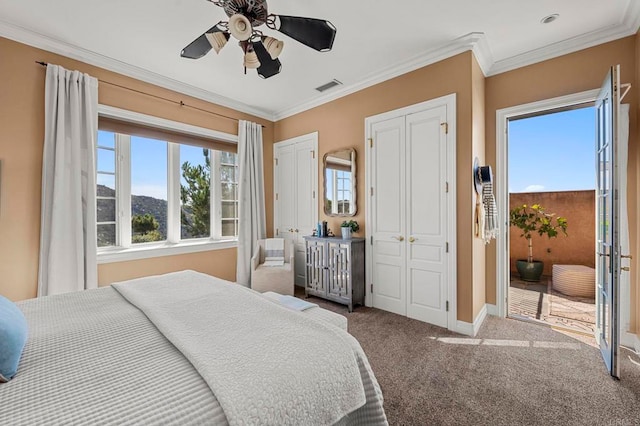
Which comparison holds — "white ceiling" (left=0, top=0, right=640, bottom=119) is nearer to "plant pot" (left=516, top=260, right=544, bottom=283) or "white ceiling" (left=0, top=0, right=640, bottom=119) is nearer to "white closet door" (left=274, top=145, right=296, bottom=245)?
"white closet door" (left=274, top=145, right=296, bottom=245)

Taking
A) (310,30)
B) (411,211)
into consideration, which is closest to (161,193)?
(310,30)

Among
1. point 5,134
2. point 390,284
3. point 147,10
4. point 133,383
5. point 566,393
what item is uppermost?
point 147,10

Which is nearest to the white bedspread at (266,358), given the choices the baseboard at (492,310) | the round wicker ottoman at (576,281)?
the baseboard at (492,310)

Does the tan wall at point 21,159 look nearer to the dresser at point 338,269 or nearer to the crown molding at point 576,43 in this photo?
the dresser at point 338,269

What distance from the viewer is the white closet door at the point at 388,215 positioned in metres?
3.23

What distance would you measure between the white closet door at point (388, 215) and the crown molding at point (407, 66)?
21.3 inches

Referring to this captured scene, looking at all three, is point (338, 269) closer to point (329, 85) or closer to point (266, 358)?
point (329, 85)

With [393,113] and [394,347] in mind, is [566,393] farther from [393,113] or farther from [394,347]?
[393,113]

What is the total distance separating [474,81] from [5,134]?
4.36 meters

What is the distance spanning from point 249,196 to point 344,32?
2.54 metres

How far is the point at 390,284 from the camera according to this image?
10.9ft

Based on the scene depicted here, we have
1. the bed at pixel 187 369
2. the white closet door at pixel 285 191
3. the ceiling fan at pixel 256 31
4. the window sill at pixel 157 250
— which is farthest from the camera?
the white closet door at pixel 285 191

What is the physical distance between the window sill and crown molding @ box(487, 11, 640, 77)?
13.3 ft

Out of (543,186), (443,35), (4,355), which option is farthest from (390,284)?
(543,186)
